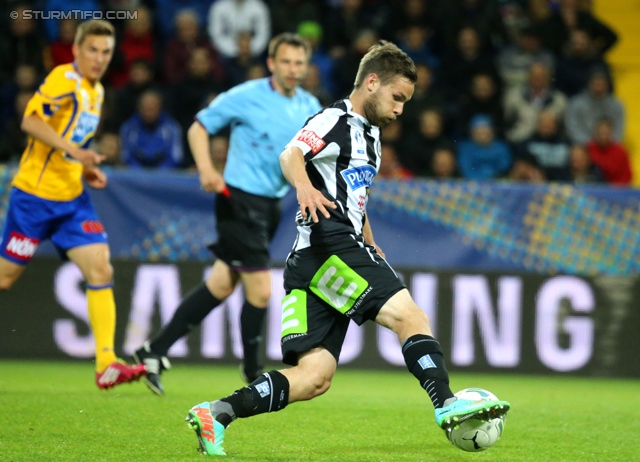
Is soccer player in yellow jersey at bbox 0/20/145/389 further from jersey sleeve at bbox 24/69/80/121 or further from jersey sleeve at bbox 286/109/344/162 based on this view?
jersey sleeve at bbox 286/109/344/162

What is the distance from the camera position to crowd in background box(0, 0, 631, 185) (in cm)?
1046

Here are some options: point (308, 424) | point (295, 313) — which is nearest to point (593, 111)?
point (308, 424)

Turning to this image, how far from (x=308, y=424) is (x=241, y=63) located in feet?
22.7

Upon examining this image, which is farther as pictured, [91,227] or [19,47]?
[19,47]

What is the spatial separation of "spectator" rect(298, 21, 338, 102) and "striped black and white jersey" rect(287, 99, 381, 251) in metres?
7.14

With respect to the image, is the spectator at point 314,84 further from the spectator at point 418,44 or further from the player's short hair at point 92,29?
the player's short hair at point 92,29

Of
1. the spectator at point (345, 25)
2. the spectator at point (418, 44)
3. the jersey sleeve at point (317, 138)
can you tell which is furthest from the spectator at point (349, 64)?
the jersey sleeve at point (317, 138)

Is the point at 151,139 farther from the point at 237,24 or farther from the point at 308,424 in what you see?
the point at 308,424

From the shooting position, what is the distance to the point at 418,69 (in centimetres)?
1117

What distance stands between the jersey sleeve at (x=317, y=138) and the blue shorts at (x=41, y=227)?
8.00 feet

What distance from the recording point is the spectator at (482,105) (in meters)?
11.2

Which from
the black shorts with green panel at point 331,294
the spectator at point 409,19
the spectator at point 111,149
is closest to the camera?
the black shorts with green panel at point 331,294

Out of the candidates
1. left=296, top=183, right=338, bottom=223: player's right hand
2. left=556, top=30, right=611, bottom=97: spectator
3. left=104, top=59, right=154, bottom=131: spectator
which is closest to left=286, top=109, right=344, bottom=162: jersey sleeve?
left=296, top=183, right=338, bottom=223: player's right hand

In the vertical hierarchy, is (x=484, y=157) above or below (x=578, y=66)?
below
